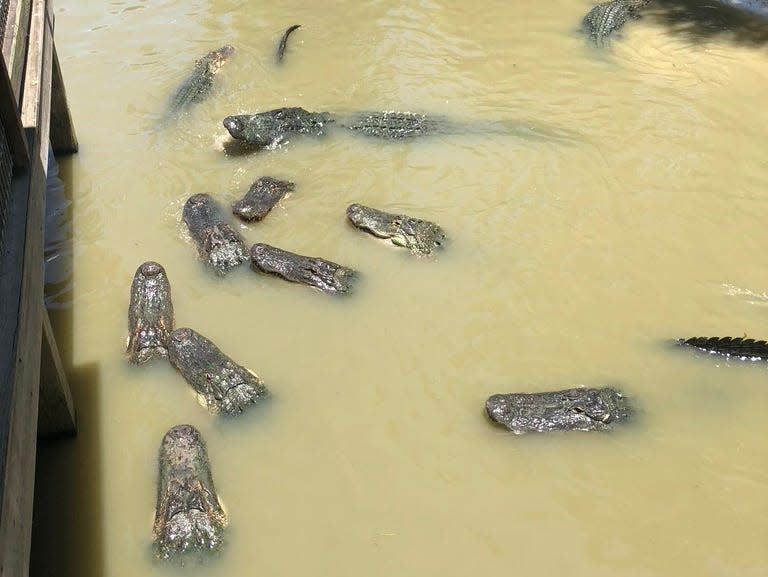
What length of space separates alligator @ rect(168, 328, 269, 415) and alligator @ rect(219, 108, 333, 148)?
11.7 ft

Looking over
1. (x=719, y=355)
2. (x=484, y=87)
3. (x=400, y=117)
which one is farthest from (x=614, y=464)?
(x=484, y=87)

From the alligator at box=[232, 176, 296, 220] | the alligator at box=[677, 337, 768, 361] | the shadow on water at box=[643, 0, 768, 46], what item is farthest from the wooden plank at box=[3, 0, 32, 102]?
the shadow on water at box=[643, 0, 768, 46]

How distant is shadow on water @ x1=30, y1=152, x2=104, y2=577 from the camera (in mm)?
4672

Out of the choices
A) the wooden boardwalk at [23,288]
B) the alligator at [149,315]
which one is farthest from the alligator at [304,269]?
the wooden boardwalk at [23,288]

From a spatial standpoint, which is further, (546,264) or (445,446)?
(546,264)

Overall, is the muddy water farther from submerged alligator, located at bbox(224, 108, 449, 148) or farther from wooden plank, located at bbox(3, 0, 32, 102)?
wooden plank, located at bbox(3, 0, 32, 102)

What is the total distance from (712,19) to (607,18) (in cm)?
168

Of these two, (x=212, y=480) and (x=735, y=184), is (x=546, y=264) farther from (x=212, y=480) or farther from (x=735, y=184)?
(x=212, y=480)

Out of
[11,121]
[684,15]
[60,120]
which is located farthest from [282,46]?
[11,121]

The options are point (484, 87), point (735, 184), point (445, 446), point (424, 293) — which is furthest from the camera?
point (484, 87)

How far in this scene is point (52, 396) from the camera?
5152mm

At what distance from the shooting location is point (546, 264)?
691 cm

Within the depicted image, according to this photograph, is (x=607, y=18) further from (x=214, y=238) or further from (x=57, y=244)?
(x=57, y=244)

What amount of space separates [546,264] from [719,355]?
178 cm
